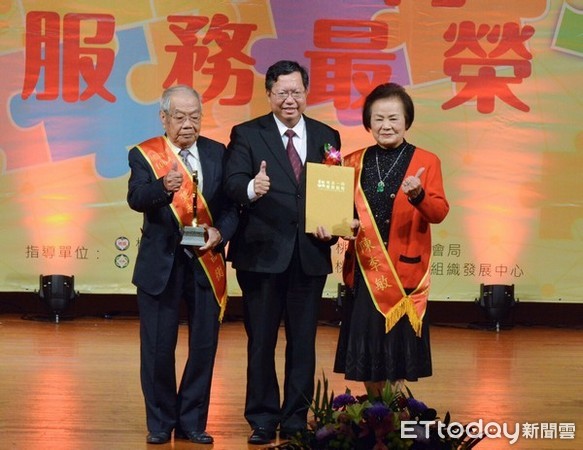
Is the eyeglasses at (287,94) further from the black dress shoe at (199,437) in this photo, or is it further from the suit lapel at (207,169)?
the black dress shoe at (199,437)

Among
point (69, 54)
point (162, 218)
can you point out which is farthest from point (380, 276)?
point (69, 54)

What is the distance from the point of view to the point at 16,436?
3871 millimetres

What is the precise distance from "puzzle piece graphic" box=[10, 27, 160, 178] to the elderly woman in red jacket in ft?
10.8

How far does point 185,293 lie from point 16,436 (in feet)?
2.55

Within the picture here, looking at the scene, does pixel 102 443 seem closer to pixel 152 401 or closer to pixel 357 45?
pixel 152 401

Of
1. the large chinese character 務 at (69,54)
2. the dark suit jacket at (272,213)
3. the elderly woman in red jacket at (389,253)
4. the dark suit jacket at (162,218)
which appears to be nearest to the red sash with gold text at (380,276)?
the elderly woman in red jacket at (389,253)

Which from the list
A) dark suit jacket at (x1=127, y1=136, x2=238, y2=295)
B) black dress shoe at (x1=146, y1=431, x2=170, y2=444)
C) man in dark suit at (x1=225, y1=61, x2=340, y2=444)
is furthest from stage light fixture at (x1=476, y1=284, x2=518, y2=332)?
black dress shoe at (x1=146, y1=431, x2=170, y2=444)

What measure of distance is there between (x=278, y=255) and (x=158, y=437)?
76 cm

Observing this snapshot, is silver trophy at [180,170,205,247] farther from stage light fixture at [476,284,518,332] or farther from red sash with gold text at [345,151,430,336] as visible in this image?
stage light fixture at [476,284,518,332]

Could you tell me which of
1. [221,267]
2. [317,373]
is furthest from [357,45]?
[221,267]

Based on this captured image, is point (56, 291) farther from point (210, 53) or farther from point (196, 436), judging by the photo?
point (196, 436)

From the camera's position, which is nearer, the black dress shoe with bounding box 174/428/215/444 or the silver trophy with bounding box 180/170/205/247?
the silver trophy with bounding box 180/170/205/247

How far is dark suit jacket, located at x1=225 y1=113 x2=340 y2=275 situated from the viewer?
3840 millimetres

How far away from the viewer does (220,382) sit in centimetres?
501
